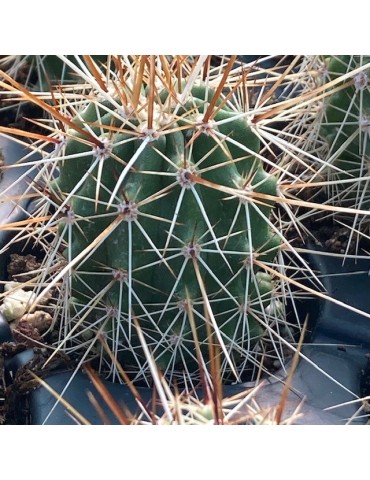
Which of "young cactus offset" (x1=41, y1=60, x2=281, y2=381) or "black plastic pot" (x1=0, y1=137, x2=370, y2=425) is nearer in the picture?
"young cactus offset" (x1=41, y1=60, x2=281, y2=381)

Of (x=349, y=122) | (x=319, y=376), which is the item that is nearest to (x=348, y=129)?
(x=349, y=122)

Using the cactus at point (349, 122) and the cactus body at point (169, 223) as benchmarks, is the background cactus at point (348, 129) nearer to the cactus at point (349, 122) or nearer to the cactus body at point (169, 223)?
the cactus at point (349, 122)

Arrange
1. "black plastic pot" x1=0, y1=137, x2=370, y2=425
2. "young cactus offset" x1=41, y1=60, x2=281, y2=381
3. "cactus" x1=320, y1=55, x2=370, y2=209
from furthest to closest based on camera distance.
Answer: "cactus" x1=320, y1=55, x2=370, y2=209, "black plastic pot" x1=0, y1=137, x2=370, y2=425, "young cactus offset" x1=41, y1=60, x2=281, y2=381

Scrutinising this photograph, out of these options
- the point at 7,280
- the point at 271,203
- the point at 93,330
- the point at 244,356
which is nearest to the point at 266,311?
the point at 244,356

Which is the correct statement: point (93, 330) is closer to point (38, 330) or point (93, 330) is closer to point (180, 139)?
point (38, 330)

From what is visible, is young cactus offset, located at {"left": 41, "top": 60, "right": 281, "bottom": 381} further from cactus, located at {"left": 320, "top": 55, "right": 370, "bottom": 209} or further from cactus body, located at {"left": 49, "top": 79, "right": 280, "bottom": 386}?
cactus, located at {"left": 320, "top": 55, "right": 370, "bottom": 209}

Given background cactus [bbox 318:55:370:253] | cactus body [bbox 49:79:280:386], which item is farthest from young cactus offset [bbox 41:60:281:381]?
background cactus [bbox 318:55:370:253]

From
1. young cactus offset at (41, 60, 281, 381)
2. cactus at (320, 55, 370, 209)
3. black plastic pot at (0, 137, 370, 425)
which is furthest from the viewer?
cactus at (320, 55, 370, 209)

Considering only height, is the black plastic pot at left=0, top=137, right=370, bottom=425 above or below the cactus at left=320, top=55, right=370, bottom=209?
below
